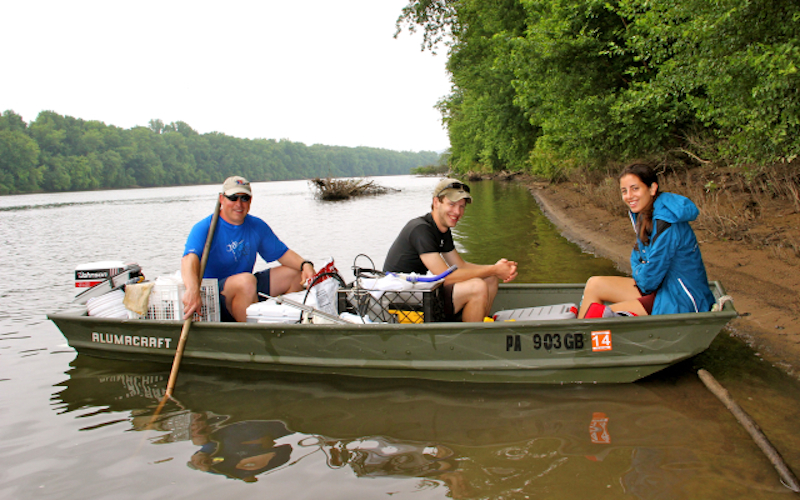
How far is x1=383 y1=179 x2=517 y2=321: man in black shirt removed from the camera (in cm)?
476

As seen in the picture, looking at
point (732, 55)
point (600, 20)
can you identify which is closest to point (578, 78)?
point (600, 20)

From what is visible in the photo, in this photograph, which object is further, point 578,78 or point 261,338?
point 578,78

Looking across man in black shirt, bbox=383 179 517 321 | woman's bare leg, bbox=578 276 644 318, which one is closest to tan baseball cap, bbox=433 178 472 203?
man in black shirt, bbox=383 179 517 321

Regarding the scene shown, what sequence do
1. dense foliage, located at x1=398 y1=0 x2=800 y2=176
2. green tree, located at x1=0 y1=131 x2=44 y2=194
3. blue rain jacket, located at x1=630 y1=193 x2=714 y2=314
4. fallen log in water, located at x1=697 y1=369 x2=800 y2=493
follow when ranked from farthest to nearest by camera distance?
green tree, located at x1=0 y1=131 x2=44 y2=194, dense foliage, located at x1=398 y1=0 x2=800 y2=176, blue rain jacket, located at x1=630 y1=193 x2=714 y2=314, fallen log in water, located at x1=697 y1=369 x2=800 y2=493

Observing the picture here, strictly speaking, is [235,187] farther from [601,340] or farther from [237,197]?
[601,340]

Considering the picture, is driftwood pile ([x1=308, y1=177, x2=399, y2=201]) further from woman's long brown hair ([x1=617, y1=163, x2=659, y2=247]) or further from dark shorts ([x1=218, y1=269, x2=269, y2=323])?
woman's long brown hair ([x1=617, y1=163, x2=659, y2=247])

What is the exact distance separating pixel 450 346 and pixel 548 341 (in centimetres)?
80

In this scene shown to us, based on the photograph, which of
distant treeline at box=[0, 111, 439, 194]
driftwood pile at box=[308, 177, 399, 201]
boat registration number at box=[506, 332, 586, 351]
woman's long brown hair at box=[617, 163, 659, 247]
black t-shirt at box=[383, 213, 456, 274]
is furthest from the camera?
distant treeline at box=[0, 111, 439, 194]

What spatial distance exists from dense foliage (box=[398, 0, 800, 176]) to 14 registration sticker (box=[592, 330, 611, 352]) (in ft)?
11.7

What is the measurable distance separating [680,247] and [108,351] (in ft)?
18.3

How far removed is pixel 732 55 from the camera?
22.2ft

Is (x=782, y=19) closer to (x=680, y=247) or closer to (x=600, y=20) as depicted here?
(x=680, y=247)

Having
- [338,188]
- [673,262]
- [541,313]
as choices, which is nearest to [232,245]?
[541,313]

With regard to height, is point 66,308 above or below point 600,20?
below
